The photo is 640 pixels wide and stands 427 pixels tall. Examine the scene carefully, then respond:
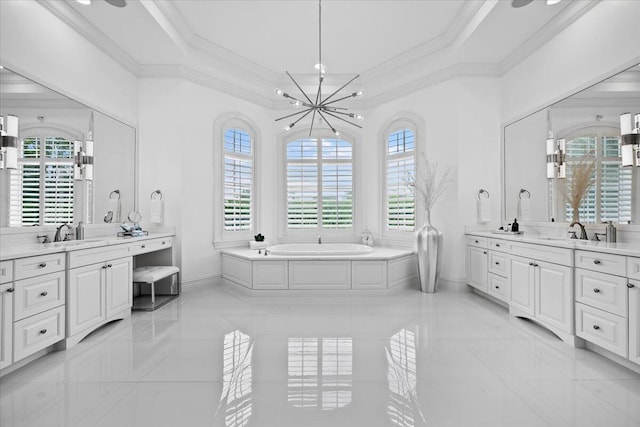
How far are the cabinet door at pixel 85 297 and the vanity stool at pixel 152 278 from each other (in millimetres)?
669

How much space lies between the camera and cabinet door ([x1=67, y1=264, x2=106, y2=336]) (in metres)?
2.70

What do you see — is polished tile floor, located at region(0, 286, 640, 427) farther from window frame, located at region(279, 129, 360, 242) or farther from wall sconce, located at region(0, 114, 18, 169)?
window frame, located at region(279, 129, 360, 242)

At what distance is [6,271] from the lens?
2.15 m

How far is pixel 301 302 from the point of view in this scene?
4.05m

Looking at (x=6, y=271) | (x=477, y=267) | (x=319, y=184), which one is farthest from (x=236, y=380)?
(x=319, y=184)

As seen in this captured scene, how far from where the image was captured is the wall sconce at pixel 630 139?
2654 millimetres

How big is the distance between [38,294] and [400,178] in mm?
4720

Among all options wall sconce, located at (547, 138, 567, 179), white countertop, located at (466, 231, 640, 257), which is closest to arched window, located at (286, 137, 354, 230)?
white countertop, located at (466, 231, 640, 257)

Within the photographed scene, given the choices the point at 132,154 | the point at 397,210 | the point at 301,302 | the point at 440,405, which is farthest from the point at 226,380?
the point at 397,210

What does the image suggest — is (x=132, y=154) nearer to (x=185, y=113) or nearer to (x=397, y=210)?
(x=185, y=113)

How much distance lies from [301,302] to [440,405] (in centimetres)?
238

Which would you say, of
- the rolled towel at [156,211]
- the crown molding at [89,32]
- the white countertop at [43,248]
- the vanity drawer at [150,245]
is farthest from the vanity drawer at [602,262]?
the crown molding at [89,32]

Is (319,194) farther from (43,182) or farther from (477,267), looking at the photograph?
(43,182)

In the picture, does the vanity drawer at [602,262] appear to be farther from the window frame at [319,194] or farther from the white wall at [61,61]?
the white wall at [61,61]
